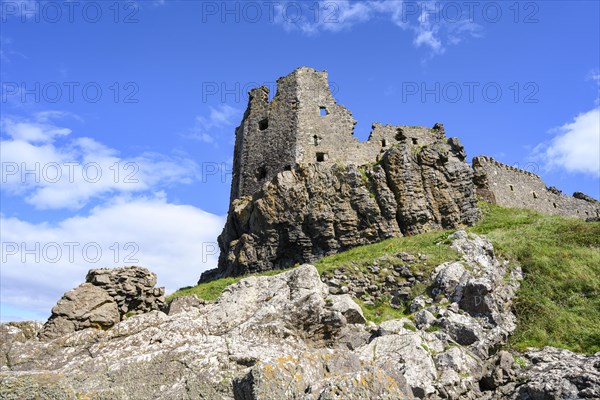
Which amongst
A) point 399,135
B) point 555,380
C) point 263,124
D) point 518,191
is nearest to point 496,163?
point 518,191

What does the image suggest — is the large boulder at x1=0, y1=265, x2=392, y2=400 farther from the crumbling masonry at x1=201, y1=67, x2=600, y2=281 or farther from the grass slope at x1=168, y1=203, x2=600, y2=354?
the crumbling masonry at x1=201, y1=67, x2=600, y2=281

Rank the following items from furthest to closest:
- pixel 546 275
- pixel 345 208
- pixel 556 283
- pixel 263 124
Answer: pixel 263 124 → pixel 345 208 → pixel 546 275 → pixel 556 283

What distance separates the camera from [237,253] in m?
30.0

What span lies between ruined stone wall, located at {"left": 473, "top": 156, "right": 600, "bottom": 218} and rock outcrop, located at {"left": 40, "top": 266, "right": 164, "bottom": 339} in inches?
1229

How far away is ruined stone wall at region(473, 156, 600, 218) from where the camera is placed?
131 feet

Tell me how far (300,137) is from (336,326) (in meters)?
24.5

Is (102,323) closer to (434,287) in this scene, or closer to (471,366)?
(471,366)

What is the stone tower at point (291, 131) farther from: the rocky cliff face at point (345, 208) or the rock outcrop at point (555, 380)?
the rock outcrop at point (555, 380)

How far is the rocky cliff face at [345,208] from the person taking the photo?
2869 cm

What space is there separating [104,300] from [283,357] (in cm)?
717

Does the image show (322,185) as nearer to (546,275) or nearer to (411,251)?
(411,251)

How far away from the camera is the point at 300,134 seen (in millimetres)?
33969

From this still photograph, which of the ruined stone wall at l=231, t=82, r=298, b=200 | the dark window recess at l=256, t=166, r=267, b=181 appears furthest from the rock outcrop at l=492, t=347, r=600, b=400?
the dark window recess at l=256, t=166, r=267, b=181

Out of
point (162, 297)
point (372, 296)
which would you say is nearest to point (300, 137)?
point (372, 296)
